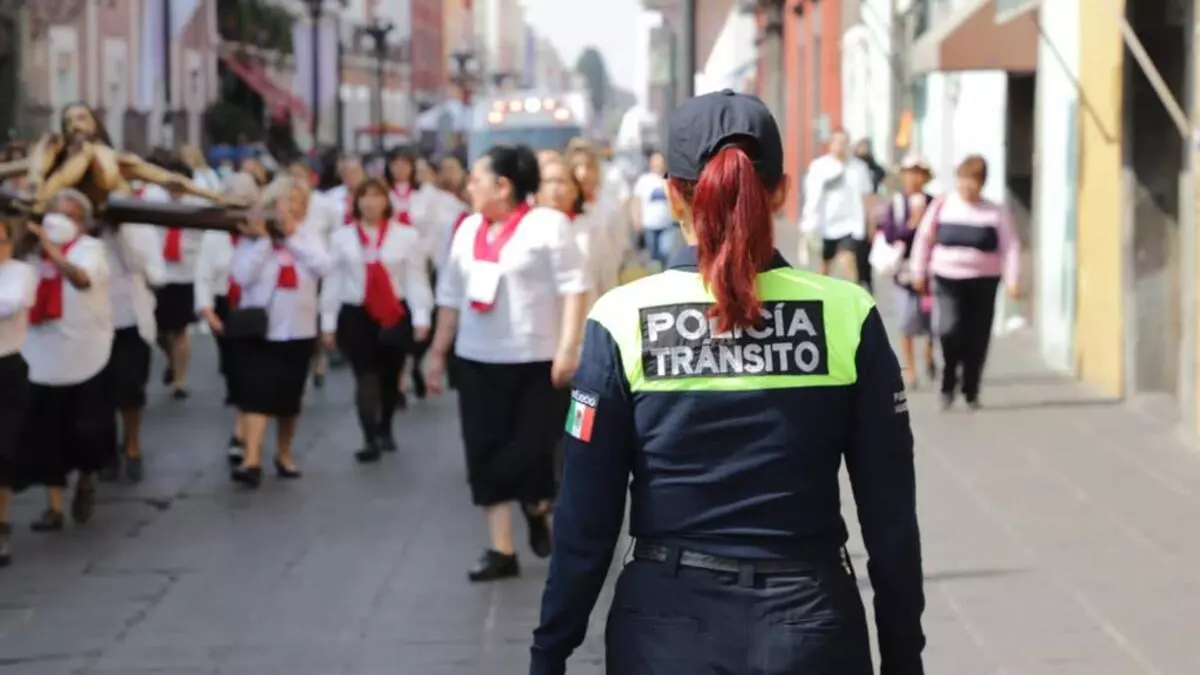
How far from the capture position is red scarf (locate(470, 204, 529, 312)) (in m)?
9.13

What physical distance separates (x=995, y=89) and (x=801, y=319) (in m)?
17.6

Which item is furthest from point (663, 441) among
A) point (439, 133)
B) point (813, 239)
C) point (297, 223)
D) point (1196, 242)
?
point (439, 133)

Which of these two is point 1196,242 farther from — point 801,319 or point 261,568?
point 801,319

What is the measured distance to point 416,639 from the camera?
8062mm

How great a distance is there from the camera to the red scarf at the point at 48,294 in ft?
34.5

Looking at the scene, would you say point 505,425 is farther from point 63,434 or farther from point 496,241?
point 63,434

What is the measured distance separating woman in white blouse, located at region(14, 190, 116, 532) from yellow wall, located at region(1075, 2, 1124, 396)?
7.34 m

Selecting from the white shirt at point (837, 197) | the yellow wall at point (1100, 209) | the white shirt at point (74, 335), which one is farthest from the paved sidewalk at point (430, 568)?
the white shirt at point (837, 197)

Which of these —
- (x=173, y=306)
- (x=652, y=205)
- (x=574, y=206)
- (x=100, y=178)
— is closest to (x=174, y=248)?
(x=173, y=306)

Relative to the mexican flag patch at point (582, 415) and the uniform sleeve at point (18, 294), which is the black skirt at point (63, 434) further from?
the mexican flag patch at point (582, 415)

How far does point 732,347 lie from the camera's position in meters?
3.77

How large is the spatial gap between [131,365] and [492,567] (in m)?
3.72

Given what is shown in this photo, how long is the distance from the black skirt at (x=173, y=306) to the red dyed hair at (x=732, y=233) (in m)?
12.8

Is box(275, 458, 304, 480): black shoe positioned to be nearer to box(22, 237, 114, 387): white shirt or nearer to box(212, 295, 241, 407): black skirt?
box(212, 295, 241, 407): black skirt
